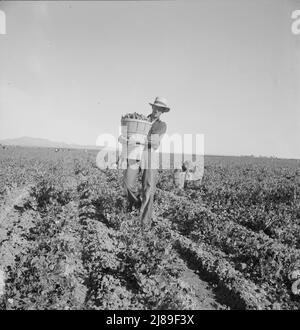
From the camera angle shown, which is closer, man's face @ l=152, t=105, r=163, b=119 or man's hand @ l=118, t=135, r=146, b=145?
man's hand @ l=118, t=135, r=146, b=145

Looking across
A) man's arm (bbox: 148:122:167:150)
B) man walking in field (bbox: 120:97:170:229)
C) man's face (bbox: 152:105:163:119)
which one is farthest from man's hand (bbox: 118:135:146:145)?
man's face (bbox: 152:105:163:119)

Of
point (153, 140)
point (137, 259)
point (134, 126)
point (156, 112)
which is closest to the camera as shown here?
point (137, 259)

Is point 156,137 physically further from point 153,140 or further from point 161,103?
point 161,103

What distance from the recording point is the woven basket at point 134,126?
5.07 meters

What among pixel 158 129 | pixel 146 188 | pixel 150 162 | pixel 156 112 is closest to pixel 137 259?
pixel 146 188

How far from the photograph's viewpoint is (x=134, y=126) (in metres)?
5.09

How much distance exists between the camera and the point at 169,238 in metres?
5.16

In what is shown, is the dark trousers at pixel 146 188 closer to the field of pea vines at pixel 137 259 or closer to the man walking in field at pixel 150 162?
the man walking in field at pixel 150 162

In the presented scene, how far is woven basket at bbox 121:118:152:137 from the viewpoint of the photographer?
5070 mm

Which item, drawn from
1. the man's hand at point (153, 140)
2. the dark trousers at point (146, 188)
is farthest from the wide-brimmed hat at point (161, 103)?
the dark trousers at point (146, 188)

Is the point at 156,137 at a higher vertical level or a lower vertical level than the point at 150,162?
higher

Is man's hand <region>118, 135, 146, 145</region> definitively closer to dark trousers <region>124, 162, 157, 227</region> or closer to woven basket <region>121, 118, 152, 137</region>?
woven basket <region>121, 118, 152, 137</region>

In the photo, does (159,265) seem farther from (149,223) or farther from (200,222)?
(200,222)
